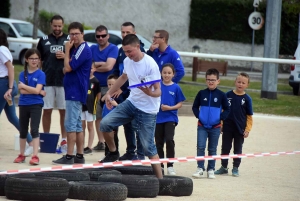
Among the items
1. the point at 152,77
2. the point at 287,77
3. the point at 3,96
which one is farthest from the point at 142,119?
the point at 287,77

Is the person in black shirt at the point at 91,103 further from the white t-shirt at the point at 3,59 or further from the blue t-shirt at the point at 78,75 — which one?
the white t-shirt at the point at 3,59

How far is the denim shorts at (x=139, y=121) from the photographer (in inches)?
360

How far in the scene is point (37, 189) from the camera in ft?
25.6

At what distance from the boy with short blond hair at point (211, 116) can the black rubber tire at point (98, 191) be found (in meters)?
2.32

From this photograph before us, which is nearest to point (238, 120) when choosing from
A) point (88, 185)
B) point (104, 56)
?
point (104, 56)

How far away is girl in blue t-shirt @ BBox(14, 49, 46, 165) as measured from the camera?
10.4 metres

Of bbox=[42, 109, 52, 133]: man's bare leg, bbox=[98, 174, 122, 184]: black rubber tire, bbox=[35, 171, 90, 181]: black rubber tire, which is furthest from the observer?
bbox=[42, 109, 52, 133]: man's bare leg

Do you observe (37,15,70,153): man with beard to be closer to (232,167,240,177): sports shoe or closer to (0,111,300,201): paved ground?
(0,111,300,201): paved ground

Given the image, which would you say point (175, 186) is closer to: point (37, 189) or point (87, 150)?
point (37, 189)

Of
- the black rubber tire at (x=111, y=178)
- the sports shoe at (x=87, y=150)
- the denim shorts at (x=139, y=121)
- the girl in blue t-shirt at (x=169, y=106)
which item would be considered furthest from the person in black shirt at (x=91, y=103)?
the black rubber tire at (x=111, y=178)

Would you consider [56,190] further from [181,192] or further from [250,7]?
[250,7]

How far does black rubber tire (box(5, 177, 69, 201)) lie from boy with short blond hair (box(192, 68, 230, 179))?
2.80 m

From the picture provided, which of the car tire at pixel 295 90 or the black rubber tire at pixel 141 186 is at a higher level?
the car tire at pixel 295 90

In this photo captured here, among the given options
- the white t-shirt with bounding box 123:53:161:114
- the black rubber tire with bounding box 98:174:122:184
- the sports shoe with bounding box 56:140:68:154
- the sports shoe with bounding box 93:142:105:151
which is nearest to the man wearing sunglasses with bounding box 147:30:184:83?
the white t-shirt with bounding box 123:53:161:114
